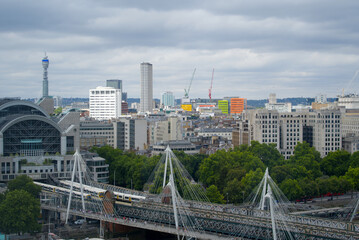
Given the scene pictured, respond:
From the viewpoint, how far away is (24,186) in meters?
70.1

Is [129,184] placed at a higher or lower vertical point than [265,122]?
lower

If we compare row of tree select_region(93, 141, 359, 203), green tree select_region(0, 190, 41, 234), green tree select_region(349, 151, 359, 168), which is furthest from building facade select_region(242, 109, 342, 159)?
green tree select_region(0, 190, 41, 234)

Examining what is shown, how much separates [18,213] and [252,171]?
3046cm

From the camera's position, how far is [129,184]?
3482 inches

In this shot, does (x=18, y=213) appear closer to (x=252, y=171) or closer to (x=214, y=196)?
(x=214, y=196)

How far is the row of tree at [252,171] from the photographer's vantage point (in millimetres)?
75000

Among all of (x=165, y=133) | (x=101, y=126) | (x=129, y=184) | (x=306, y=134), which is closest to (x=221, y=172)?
(x=129, y=184)

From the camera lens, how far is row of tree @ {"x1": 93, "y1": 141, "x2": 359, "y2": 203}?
246ft

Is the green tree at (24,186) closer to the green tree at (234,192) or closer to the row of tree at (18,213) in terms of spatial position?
the row of tree at (18,213)

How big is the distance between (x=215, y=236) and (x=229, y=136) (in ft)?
353

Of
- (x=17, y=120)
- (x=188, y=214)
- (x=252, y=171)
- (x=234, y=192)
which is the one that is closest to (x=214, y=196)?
(x=234, y=192)

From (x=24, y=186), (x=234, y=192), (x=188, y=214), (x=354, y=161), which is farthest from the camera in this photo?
(x=354, y=161)

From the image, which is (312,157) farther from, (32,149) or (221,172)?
(32,149)

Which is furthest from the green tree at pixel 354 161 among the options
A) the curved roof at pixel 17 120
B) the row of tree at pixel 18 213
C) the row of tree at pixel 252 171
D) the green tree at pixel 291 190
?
the row of tree at pixel 18 213
